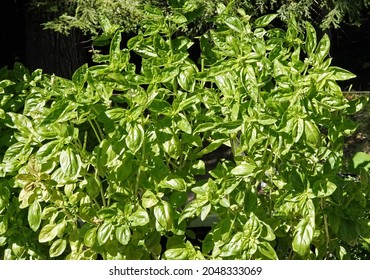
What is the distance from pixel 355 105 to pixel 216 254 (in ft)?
2.73

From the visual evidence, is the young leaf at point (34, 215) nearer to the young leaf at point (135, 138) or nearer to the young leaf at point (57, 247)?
the young leaf at point (57, 247)

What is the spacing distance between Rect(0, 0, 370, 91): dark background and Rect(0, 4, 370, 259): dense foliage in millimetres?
2171

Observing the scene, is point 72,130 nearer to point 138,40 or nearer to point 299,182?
point 138,40

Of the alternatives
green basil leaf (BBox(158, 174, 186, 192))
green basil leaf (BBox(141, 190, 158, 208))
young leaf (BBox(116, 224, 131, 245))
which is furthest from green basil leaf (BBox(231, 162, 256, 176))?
young leaf (BBox(116, 224, 131, 245))

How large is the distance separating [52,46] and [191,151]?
10.2 feet

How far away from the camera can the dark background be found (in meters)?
5.48

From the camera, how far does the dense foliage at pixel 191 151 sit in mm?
2309

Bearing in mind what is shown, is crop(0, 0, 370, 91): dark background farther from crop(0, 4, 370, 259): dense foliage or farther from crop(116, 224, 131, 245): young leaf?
crop(116, 224, 131, 245): young leaf

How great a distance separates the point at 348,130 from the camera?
2471mm

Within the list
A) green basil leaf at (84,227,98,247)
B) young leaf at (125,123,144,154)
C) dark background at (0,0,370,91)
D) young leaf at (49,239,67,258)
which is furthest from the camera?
dark background at (0,0,370,91)

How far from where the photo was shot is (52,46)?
5.49 meters

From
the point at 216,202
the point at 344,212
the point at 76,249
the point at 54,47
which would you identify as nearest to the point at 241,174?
the point at 216,202

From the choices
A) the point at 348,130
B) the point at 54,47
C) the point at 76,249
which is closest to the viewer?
the point at 348,130

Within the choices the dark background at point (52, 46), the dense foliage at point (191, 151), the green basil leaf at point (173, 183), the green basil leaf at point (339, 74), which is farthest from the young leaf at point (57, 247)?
the dark background at point (52, 46)
